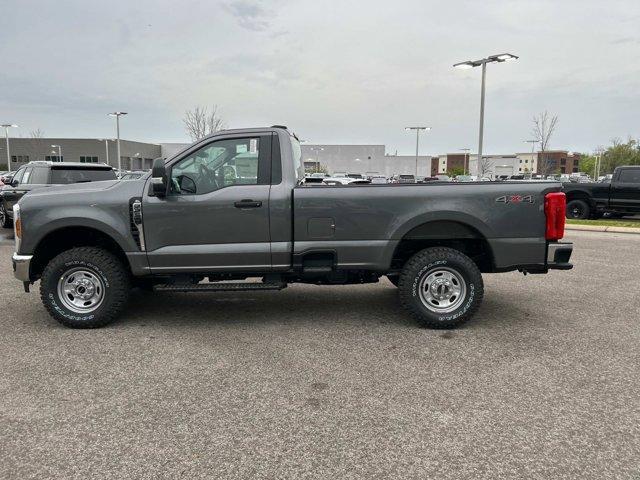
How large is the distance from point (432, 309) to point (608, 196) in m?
14.0

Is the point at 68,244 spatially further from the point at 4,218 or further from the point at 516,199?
the point at 4,218

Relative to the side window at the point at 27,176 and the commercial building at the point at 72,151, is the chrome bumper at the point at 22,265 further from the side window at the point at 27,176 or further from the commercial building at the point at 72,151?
the commercial building at the point at 72,151

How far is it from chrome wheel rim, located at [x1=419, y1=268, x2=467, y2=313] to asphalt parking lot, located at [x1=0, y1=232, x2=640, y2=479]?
29 cm

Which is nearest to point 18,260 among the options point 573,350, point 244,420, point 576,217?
point 244,420

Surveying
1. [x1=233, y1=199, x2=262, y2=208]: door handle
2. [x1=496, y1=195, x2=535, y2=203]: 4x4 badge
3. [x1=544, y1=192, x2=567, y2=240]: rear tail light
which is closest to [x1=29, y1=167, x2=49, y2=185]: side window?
[x1=233, y1=199, x2=262, y2=208]: door handle

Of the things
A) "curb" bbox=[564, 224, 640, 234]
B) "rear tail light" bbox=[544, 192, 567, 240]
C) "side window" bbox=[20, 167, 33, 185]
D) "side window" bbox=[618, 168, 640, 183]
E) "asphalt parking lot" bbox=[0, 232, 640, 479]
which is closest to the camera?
"asphalt parking lot" bbox=[0, 232, 640, 479]

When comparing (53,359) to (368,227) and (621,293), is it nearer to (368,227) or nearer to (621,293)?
(368,227)

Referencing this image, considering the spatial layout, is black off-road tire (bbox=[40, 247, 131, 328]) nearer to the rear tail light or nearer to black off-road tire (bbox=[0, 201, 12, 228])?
the rear tail light


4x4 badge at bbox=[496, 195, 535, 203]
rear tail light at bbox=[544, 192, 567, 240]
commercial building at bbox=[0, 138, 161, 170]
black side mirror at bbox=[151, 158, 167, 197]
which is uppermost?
commercial building at bbox=[0, 138, 161, 170]

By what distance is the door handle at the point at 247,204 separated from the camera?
16.8 feet

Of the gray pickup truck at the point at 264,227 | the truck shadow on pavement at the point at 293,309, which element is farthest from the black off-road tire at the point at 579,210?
the gray pickup truck at the point at 264,227

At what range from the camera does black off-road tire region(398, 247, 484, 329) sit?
5238 mm

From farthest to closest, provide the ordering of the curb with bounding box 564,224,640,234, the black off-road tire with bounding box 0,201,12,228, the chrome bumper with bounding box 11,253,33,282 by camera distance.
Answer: the curb with bounding box 564,224,640,234
the black off-road tire with bounding box 0,201,12,228
the chrome bumper with bounding box 11,253,33,282

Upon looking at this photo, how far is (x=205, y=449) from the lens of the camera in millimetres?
3039
